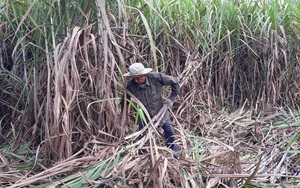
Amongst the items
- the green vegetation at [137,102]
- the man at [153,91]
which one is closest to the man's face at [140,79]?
the man at [153,91]

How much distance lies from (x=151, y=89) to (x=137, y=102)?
0.43 meters

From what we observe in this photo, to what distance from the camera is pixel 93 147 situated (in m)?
2.72

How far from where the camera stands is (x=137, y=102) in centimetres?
260

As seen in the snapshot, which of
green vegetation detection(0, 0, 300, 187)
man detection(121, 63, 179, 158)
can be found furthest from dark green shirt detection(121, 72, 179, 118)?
green vegetation detection(0, 0, 300, 187)

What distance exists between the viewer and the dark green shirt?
117 inches

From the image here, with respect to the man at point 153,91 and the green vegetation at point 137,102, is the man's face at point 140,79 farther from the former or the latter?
the green vegetation at point 137,102

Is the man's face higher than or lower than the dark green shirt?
higher

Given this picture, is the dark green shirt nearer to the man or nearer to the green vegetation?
the man

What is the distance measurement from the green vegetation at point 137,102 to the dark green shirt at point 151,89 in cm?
13

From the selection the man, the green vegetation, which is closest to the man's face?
the man

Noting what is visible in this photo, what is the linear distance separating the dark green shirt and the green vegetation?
0.41 ft

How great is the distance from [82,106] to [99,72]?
30 centimetres

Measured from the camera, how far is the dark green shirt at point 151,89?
9.76 ft

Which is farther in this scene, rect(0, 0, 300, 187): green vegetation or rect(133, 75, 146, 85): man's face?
rect(133, 75, 146, 85): man's face
